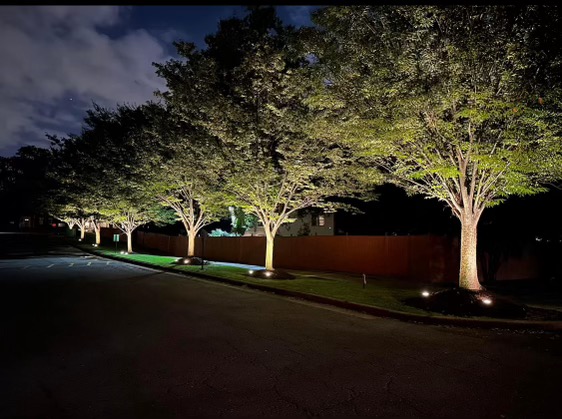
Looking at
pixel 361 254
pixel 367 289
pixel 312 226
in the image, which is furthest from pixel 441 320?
pixel 312 226

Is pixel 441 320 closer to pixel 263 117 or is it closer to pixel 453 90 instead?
pixel 453 90

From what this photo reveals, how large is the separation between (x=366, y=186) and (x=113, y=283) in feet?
35.8

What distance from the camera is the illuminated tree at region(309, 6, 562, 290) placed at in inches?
363

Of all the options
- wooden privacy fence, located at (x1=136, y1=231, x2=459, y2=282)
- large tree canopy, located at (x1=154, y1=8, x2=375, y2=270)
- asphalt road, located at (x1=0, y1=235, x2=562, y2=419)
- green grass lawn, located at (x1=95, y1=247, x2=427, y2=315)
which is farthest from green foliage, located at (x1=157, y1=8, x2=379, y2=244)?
asphalt road, located at (x1=0, y1=235, x2=562, y2=419)

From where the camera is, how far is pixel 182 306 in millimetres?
11086

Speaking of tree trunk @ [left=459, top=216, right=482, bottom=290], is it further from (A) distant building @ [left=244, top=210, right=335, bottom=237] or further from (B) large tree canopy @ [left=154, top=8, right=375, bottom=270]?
(A) distant building @ [left=244, top=210, right=335, bottom=237]

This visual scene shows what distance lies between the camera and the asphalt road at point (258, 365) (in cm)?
473

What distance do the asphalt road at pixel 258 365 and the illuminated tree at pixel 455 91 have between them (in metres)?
4.27

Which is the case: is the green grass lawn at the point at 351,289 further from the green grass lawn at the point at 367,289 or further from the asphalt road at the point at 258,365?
the asphalt road at the point at 258,365

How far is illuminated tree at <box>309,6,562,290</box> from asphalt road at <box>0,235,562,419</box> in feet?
14.0

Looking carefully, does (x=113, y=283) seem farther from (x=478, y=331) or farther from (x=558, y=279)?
(x=558, y=279)

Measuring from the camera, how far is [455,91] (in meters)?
9.49

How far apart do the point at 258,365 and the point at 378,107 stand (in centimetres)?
749

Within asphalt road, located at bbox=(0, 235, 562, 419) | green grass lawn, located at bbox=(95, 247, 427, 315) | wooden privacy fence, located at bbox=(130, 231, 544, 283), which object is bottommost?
asphalt road, located at bbox=(0, 235, 562, 419)
